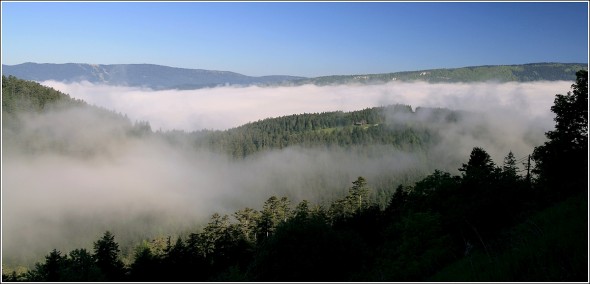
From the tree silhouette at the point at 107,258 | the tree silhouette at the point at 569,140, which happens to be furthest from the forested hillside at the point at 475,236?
the tree silhouette at the point at 107,258

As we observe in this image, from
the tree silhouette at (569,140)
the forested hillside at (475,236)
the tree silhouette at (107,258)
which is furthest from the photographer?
the tree silhouette at (107,258)

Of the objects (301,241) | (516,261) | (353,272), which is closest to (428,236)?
(353,272)

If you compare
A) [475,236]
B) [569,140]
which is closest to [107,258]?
[475,236]

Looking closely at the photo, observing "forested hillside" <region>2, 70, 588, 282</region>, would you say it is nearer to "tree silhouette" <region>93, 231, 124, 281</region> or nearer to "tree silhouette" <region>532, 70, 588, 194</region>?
"tree silhouette" <region>532, 70, 588, 194</region>

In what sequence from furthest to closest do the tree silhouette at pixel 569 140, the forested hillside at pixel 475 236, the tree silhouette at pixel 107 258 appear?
1. the tree silhouette at pixel 107 258
2. the tree silhouette at pixel 569 140
3. the forested hillside at pixel 475 236

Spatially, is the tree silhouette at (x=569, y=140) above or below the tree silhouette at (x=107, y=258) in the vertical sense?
above

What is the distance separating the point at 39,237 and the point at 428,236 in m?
190

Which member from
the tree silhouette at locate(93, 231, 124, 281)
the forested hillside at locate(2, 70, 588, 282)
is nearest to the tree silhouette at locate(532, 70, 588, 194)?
the forested hillside at locate(2, 70, 588, 282)

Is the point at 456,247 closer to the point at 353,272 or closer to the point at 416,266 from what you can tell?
the point at 416,266

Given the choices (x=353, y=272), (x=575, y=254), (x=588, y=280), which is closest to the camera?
(x=588, y=280)

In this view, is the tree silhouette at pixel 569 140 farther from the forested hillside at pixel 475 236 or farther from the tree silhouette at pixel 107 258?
the tree silhouette at pixel 107 258

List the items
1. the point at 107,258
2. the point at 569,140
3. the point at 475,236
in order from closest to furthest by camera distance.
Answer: the point at 475,236 → the point at 569,140 → the point at 107,258

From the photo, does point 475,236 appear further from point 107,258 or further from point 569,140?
point 107,258

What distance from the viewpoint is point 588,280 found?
622 centimetres
